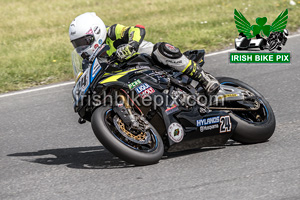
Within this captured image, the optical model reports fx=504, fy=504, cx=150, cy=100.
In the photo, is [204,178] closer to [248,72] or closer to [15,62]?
[248,72]

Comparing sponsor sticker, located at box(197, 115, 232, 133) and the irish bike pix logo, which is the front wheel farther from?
the irish bike pix logo

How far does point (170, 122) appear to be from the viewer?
190 inches

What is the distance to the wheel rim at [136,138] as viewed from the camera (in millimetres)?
4621


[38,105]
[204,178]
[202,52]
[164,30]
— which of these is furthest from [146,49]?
[164,30]

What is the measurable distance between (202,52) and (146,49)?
0.62 meters

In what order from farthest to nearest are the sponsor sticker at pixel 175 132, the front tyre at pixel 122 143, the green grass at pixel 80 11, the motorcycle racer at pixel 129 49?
the green grass at pixel 80 11 < the motorcycle racer at pixel 129 49 < the sponsor sticker at pixel 175 132 < the front tyre at pixel 122 143

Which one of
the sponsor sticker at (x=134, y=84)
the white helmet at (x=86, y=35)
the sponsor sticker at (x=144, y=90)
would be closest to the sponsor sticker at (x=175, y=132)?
the sponsor sticker at (x=144, y=90)

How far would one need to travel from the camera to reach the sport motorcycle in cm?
462

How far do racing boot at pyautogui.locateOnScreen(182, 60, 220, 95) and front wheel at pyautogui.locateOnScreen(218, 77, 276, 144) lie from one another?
33 cm

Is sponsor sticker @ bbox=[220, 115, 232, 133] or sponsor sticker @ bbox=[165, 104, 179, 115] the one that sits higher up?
sponsor sticker @ bbox=[165, 104, 179, 115]

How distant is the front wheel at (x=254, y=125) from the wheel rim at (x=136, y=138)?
940 millimetres

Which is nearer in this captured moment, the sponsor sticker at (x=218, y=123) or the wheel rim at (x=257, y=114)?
the sponsor sticker at (x=218, y=123)

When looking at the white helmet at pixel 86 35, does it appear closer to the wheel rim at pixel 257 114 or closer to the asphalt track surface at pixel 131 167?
the asphalt track surface at pixel 131 167


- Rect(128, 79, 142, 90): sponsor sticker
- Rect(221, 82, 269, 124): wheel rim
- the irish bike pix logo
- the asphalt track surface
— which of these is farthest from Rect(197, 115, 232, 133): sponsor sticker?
the irish bike pix logo
